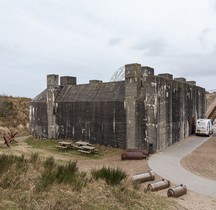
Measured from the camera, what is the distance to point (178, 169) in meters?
13.1

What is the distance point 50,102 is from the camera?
23.8 metres

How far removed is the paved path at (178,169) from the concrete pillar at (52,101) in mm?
10041

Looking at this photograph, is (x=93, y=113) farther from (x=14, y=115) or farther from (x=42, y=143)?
(x=14, y=115)

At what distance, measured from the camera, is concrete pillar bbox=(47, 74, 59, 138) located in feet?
77.4

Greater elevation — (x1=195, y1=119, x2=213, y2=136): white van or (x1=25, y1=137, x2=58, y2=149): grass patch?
(x1=195, y1=119, x2=213, y2=136): white van

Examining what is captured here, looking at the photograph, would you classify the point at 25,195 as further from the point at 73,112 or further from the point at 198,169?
the point at 73,112

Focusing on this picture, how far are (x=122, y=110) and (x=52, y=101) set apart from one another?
7.67m

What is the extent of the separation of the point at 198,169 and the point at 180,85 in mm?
9951

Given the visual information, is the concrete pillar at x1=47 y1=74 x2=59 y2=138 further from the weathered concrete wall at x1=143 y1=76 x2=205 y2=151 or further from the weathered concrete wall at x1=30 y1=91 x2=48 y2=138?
the weathered concrete wall at x1=143 y1=76 x2=205 y2=151

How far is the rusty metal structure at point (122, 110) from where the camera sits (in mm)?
17516

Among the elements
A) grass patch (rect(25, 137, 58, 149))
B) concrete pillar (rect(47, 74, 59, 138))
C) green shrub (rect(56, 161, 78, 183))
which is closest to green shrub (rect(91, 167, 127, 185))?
green shrub (rect(56, 161, 78, 183))

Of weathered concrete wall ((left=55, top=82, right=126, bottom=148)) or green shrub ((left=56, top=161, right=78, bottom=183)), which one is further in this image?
weathered concrete wall ((left=55, top=82, right=126, bottom=148))

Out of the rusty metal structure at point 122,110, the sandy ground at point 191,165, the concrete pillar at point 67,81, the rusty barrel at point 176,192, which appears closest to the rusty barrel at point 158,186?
the sandy ground at point 191,165

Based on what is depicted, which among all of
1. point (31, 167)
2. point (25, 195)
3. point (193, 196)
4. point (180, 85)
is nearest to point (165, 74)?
point (180, 85)
